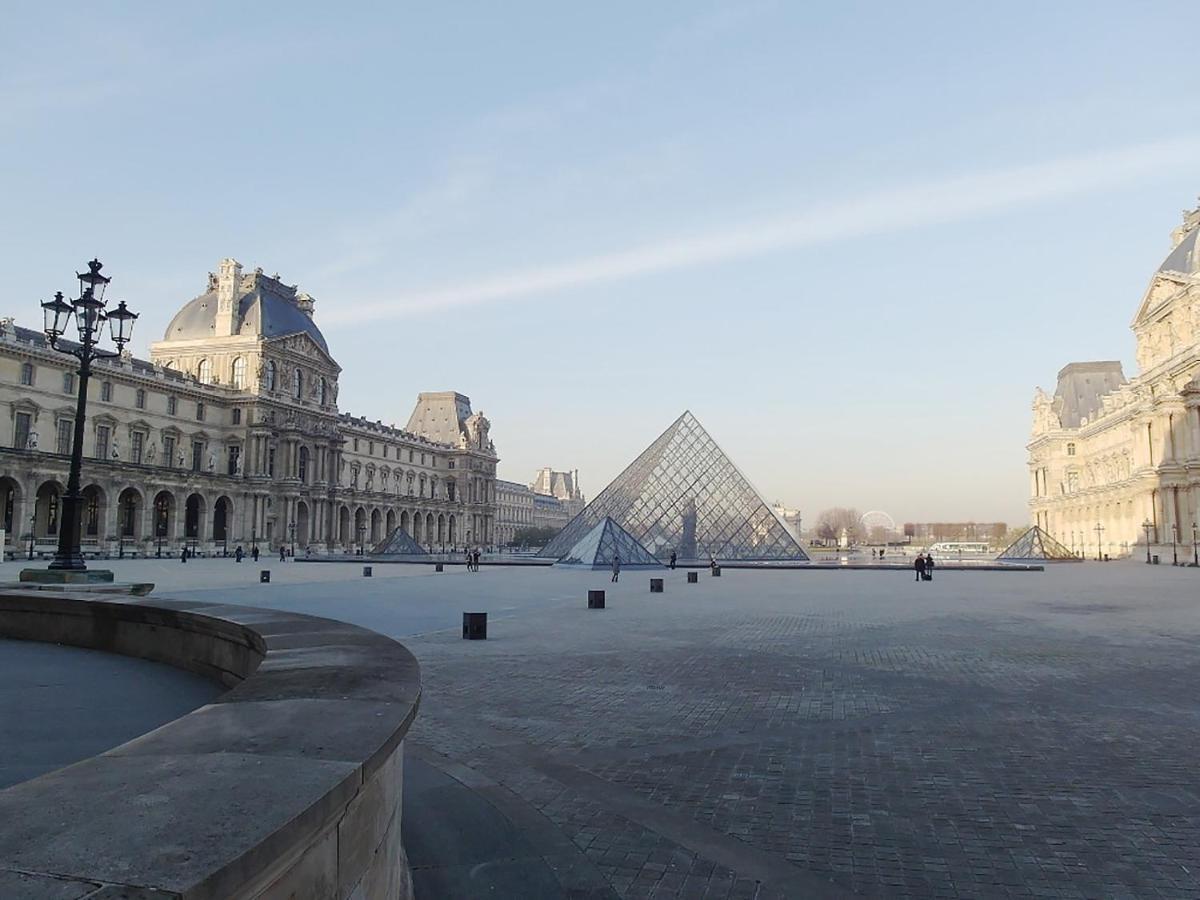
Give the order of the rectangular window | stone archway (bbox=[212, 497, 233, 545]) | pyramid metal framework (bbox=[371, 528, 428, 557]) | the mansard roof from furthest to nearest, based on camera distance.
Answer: the mansard roof, pyramid metal framework (bbox=[371, 528, 428, 557]), stone archway (bbox=[212, 497, 233, 545]), the rectangular window

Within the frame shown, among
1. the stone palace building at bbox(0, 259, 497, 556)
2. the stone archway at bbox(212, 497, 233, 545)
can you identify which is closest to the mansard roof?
the stone palace building at bbox(0, 259, 497, 556)

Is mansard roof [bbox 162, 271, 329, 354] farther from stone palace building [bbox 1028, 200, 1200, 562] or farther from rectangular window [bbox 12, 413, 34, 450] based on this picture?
stone palace building [bbox 1028, 200, 1200, 562]

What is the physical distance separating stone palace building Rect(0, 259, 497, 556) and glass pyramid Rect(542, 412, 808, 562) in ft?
83.6

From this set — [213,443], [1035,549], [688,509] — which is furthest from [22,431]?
[1035,549]

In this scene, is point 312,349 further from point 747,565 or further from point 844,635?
point 844,635

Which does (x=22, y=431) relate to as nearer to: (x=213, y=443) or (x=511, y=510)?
(x=213, y=443)

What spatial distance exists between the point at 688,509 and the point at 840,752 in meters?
42.0

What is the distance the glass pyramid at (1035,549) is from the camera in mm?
55375

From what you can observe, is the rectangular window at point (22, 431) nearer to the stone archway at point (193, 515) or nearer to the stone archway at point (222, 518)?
the stone archway at point (193, 515)

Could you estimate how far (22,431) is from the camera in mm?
45875

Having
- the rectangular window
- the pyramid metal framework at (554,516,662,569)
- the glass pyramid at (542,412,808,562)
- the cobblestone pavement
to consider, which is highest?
the rectangular window

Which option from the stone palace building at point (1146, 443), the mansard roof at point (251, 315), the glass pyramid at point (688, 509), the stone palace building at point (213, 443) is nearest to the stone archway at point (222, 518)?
the stone palace building at point (213, 443)

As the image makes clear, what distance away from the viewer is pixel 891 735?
636cm

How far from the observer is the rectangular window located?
1786 inches
